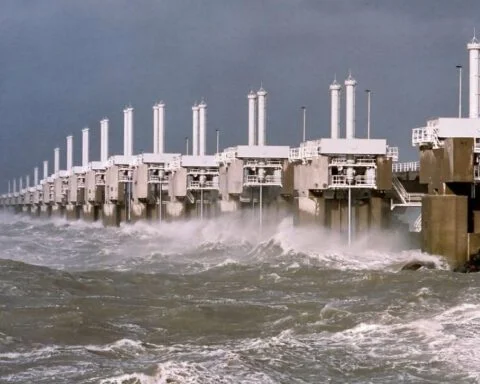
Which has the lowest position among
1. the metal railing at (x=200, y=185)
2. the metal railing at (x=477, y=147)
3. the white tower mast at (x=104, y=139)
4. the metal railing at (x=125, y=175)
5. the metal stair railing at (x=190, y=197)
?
the metal stair railing at (x=190, y=197)

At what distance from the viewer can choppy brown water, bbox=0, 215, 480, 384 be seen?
54.2ft

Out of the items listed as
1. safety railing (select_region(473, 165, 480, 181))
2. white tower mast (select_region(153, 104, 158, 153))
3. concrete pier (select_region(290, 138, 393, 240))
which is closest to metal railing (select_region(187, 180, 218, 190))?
white tower mast (select_region(153, 104, 158, 153))

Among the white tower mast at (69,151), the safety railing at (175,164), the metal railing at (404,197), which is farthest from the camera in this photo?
the white tower mast at (69,151)

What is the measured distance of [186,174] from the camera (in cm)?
7606

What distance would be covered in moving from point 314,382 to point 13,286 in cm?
1513

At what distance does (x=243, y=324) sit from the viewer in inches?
872

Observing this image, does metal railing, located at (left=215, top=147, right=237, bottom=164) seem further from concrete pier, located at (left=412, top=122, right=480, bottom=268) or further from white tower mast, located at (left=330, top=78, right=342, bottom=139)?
concrete pier, located at (left=412, top=122, right=480, bottom=268)

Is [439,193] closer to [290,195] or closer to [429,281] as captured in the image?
[429,281]

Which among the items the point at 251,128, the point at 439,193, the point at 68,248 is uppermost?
the point at 251,128

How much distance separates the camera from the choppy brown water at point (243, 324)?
16.5 meters

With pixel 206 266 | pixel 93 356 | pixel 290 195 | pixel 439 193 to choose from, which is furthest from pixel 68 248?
pixel 93 356

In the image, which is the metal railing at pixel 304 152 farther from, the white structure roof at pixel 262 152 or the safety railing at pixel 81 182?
the safety railing at pixel 81 182

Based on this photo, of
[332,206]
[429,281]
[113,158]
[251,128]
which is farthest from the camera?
[113,158]

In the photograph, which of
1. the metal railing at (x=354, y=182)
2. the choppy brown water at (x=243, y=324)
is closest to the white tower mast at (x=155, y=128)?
the metal railing at (x=354, y=182)
